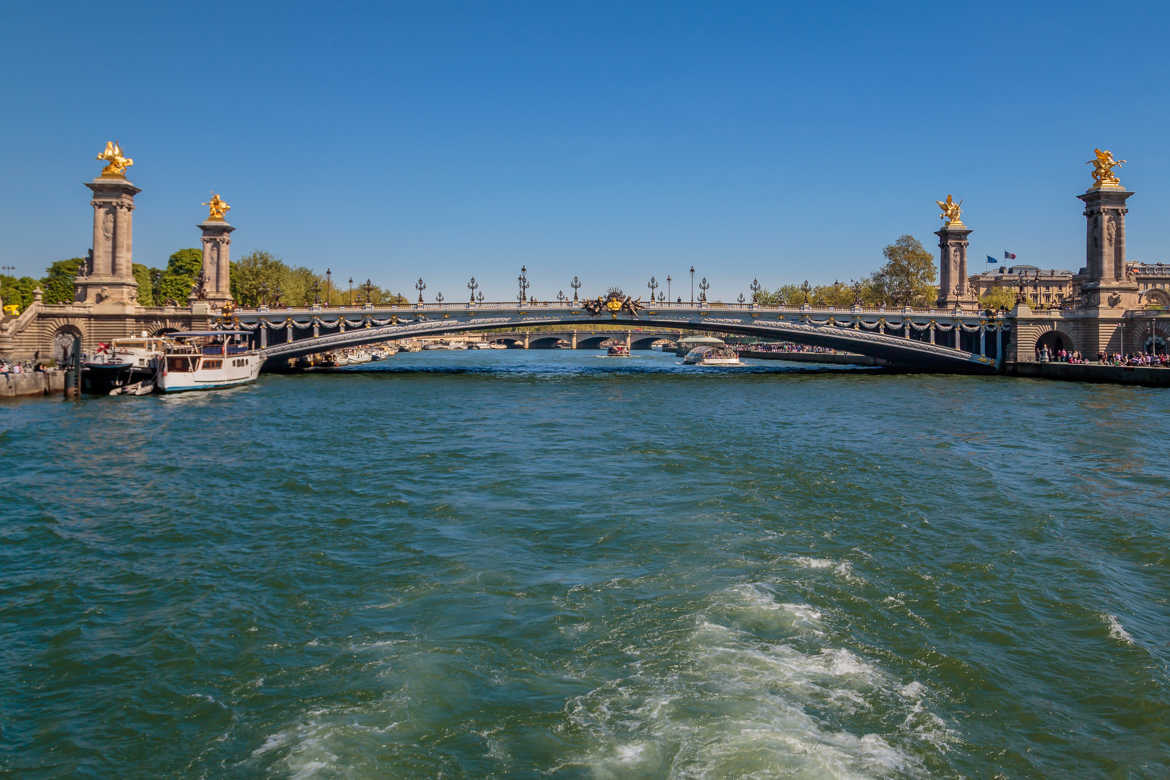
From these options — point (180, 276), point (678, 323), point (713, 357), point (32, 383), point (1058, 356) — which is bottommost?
point (32, 383)

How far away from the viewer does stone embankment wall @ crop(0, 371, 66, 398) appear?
118ft

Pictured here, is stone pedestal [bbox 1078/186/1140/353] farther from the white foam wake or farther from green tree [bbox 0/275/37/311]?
green tree [bbox 0/275/37/311]

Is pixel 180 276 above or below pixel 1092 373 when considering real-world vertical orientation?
above

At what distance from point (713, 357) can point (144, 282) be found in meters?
67.6

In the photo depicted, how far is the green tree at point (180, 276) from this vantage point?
9019 centimetres

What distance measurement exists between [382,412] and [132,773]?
2774 centimetres

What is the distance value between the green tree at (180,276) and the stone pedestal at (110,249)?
29806 millimetres

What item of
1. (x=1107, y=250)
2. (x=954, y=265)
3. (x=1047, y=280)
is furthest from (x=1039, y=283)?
(x=1107, y=250)

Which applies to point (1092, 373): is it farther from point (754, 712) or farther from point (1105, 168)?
point (754, 712)

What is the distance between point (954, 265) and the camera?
245ft

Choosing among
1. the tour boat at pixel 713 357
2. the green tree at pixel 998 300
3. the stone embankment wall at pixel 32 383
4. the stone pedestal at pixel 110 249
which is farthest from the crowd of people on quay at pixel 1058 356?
the stone pedestal at pixel 110 249

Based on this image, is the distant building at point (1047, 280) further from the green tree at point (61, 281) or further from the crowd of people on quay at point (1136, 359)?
the green tree at point (61, 281)

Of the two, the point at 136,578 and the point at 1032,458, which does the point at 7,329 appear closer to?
the point at 136,578

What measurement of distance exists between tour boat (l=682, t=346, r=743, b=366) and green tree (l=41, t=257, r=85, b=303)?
6857 centimetres
